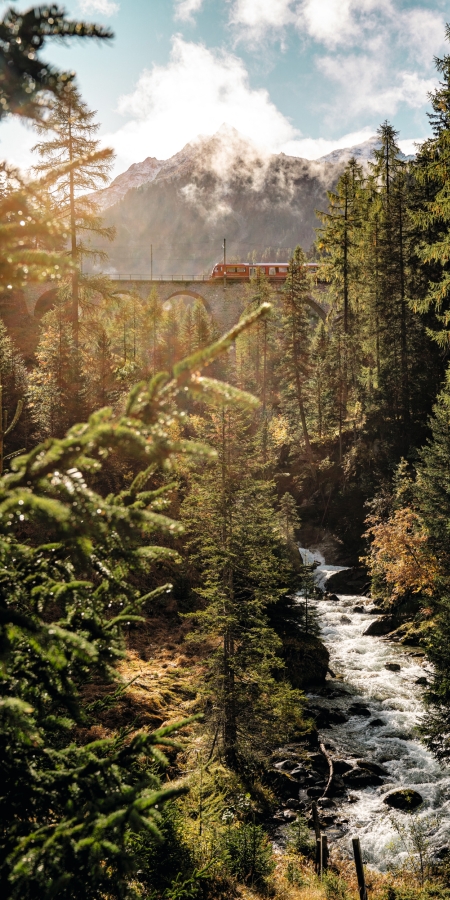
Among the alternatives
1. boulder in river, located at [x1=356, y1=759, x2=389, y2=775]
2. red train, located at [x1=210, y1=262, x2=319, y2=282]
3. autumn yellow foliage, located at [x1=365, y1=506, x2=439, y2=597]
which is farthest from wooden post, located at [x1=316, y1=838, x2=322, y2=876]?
red train, located at [x1=210, y1=262, x2=319, y2=282]

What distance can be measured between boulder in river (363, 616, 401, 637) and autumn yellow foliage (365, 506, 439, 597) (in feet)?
3.85

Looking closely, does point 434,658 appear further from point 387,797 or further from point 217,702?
point 217,702

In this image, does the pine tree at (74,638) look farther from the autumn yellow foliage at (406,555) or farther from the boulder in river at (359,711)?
the autumn yellow foliage at (406,555)

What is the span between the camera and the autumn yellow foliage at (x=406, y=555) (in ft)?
64.5

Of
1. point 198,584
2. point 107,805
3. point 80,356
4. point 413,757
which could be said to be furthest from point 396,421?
point 107,805

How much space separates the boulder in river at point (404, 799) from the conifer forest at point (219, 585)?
0.05 m

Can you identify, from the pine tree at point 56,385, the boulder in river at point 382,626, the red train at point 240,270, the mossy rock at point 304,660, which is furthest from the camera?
the red train at point 240,270

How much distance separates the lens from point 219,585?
13328 millimetres

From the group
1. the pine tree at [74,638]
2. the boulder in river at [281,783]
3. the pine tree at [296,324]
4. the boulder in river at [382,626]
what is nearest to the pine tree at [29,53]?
the pine tree at [74,638]

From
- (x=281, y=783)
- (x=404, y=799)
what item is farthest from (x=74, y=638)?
(x=404, y=799)

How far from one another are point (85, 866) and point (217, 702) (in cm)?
1154

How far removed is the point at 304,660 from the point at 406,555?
6.08 m

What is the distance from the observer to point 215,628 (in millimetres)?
12938

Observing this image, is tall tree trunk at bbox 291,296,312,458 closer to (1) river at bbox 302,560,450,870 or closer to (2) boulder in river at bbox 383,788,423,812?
(1) river at bbox 302,560,450,870
